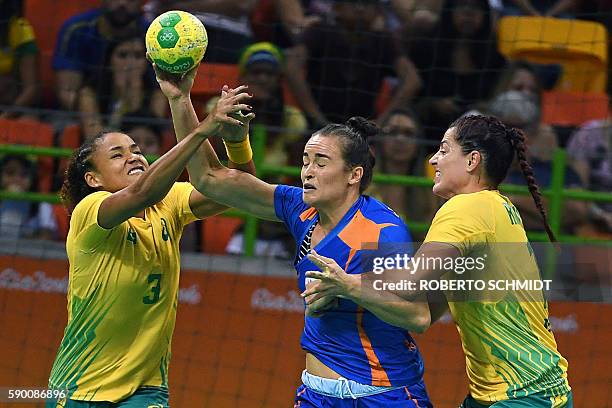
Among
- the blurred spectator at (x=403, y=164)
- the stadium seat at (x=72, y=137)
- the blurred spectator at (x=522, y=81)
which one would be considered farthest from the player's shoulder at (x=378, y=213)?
the blurred spectator at (x=522, y=81)

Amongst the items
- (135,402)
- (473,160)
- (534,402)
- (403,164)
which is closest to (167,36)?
(473,160)

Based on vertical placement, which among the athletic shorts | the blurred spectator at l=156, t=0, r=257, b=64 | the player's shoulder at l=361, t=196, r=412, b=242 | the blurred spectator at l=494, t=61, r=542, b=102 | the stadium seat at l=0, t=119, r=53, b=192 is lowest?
the athletic shorts

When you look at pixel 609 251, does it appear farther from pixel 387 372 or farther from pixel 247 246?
pixel 387 372

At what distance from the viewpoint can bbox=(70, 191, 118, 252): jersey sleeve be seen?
4.67 m

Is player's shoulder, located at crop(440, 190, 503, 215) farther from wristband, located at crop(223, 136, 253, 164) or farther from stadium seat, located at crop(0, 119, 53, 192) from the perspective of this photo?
stadium seat, located at crop(0, 119, 53, 192)

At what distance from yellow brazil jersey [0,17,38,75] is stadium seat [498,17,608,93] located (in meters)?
3.67

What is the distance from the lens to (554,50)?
8.92 m

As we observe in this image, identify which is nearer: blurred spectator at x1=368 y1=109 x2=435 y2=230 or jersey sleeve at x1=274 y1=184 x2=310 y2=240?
jersey sleeve at x1=274 y1=184 x2=310 y2=240

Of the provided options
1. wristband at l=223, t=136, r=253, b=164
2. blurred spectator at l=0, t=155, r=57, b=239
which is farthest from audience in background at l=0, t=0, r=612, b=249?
wristband at l=223, t=136, r=253, b=164

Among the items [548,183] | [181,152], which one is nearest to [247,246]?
[548,183]

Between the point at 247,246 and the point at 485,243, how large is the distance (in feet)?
11.1

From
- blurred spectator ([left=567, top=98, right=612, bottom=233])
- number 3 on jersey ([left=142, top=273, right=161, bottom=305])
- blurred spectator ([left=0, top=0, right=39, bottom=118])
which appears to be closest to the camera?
number 3 on jersey ([left=142, top=273, right=161, bottom=305])

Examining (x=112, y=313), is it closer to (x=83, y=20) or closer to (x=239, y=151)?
(x=239, y=151)

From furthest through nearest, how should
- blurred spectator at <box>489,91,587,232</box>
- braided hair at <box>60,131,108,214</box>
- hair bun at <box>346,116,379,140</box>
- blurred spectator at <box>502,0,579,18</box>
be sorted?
1. blurred spectator at <box>502,0,579,18</box>
2. blurred spectator at <box>489,91,587,232</box>
3. braided hair at <box>60,131,108,214</box>
4. hair bun at <box>346,116,379,140</box>
